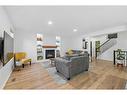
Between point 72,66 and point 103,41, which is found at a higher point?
point 103,41

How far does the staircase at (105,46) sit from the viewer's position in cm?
724

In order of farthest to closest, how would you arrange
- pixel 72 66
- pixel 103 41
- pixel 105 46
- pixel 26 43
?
pixel 103 41
pixel 105 46
pixel 26 43
pixel 72 66

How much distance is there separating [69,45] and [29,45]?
411cm

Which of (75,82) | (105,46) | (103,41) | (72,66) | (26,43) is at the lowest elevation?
(75,82)

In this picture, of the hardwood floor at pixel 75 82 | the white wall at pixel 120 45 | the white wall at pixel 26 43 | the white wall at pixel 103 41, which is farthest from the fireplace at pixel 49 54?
the white wall at pixel 120 45

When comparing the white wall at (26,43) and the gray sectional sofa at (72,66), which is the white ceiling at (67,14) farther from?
the white wall at (26,43)

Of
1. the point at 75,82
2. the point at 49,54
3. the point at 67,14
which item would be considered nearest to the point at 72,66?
the point at 75,82

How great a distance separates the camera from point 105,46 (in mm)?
7781

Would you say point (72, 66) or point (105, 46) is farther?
point (105, 46)

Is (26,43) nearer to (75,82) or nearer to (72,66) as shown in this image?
(72,66)

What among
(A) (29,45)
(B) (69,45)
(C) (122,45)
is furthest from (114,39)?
(A) (29,45)

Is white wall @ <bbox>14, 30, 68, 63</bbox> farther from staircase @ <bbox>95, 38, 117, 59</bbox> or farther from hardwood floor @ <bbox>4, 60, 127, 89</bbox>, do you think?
staircase @ <bbox>95, 38, 117, 59</bbox>
